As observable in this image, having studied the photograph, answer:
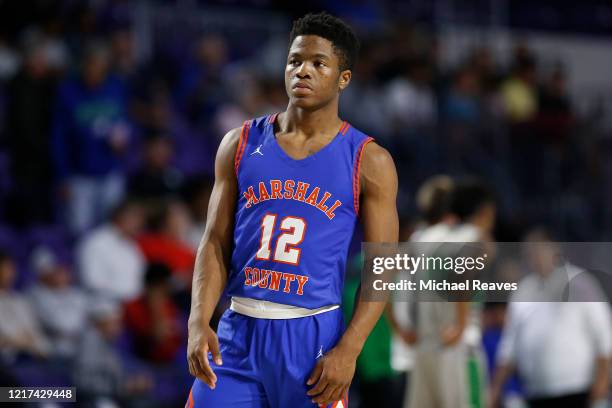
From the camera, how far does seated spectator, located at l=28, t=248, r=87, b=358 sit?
828 centimetres

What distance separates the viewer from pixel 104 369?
310 inches

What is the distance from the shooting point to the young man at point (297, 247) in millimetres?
3865

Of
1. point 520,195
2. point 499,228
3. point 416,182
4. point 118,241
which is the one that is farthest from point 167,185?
point 520,195

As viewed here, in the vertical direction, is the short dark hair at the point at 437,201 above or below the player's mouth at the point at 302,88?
above

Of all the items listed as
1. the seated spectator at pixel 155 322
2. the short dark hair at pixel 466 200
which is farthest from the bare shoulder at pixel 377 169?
the seated spectator at pixel 155 322

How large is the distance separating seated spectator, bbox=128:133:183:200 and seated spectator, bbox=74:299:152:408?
1.51 metres

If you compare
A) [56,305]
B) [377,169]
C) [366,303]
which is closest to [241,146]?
[377,169]

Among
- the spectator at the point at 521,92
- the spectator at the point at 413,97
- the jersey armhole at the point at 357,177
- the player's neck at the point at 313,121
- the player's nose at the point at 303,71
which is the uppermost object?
the spectator at the point at 521,92

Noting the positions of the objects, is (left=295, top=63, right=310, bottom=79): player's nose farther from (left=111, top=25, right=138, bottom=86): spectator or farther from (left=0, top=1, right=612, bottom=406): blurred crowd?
(left=111, top=25, right=138, bottom=86): spectator

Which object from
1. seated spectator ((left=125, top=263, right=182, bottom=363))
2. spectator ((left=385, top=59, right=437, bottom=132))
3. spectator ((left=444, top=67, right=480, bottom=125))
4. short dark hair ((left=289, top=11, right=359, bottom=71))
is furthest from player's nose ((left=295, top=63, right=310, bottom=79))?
spectator ((left=444, top=67, right=480, bottom=125))

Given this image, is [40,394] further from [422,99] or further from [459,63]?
[459,63]

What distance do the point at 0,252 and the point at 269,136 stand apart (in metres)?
4.22

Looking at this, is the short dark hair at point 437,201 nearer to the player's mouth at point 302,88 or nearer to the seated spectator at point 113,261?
the seated spectator at point 113,261

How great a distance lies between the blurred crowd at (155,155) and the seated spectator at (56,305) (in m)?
0.01
